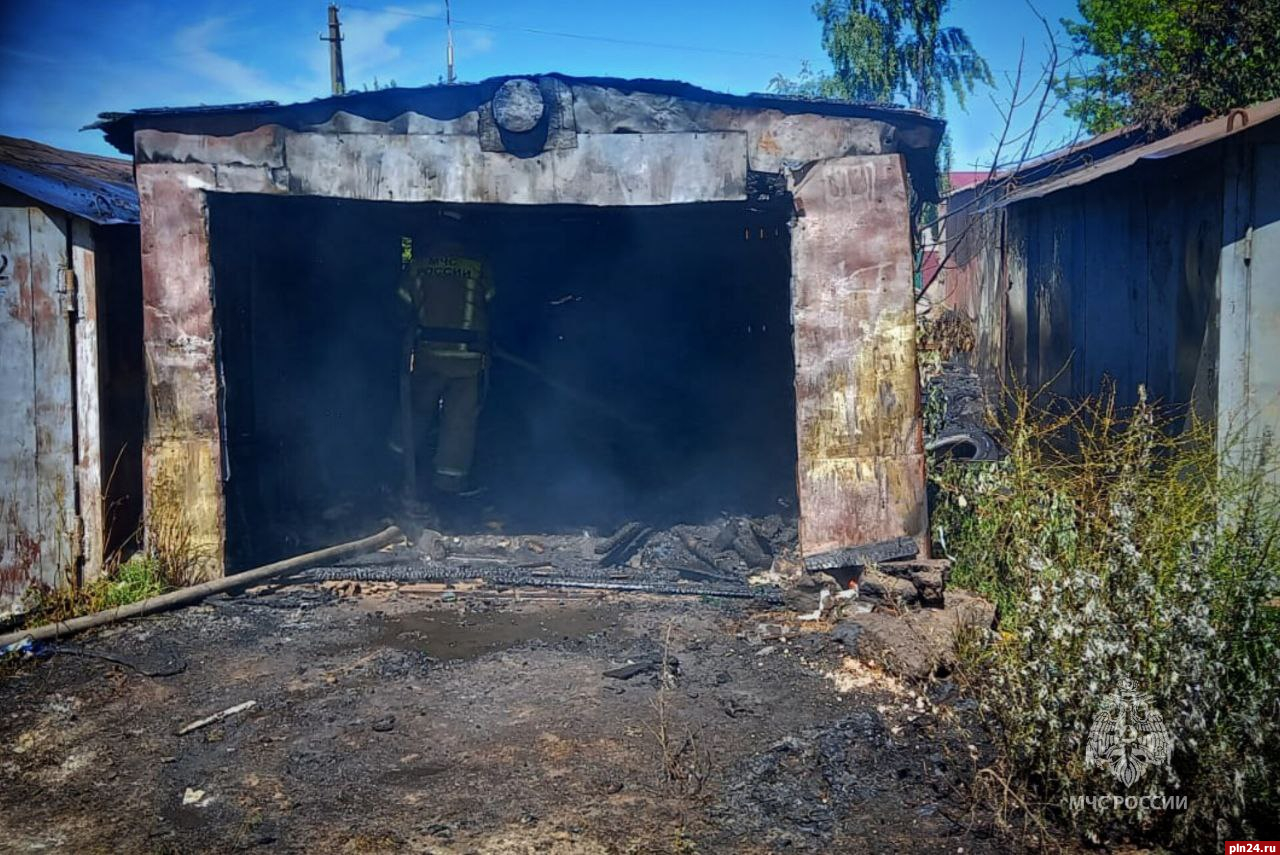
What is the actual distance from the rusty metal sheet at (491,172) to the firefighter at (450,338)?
5.63ft

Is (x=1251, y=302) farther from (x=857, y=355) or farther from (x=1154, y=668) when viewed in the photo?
(x=1154, y=668)

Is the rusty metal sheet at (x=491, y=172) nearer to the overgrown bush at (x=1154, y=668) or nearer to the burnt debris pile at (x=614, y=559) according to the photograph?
the burnt debris pile at (x=614, y=559)

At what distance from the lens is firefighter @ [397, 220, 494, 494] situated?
8.18m

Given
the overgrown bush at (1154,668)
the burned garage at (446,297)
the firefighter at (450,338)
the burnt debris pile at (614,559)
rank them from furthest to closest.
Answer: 1. the firefighter at (450,338)
2. the burnt debris pile at (614,559)
3. the burned garage at (446,297)
4. the overgrown bush at (1154,668)

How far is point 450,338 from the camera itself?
8.20 meters

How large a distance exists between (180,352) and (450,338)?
2386 mm

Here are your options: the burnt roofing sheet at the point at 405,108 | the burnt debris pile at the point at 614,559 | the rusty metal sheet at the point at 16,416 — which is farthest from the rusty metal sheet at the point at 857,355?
the rusty metal sheet at the point at 16,416

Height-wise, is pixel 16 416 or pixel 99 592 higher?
pixel 16 416

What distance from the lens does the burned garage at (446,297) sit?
6172 mm

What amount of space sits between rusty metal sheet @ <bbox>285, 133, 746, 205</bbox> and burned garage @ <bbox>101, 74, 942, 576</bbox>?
0.01m

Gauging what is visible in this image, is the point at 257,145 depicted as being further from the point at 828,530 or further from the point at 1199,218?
the point at 1199,218

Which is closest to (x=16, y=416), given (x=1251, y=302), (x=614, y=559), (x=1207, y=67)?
(x=614, y=559)

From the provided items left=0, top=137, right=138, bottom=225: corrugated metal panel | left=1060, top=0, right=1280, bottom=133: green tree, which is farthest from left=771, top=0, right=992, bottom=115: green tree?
left=0, top=137, right=138, bottom=225: corrugated metal panel

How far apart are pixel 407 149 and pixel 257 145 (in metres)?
1.04
